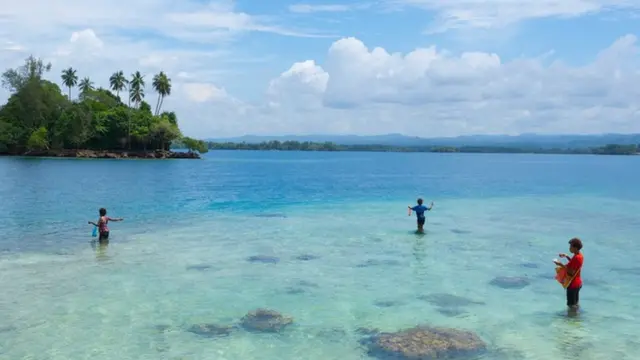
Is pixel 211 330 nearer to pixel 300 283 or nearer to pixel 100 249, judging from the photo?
pixel 300 283

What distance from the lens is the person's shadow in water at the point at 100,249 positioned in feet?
73.8

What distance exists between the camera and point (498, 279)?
20000mm

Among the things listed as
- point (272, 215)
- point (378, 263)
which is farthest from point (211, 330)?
point (272, 215)

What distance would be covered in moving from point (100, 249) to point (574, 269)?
63.2 feet

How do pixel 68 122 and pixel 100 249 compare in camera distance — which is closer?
pixel 100 249

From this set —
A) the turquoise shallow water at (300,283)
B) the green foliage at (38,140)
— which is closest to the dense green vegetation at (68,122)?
the green foliage at (38,140)

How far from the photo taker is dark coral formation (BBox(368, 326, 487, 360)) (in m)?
12.5

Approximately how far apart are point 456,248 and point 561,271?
10.4m

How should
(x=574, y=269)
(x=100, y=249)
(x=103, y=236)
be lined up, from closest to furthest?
(x=574, y=269) < (x=100, y=249) < (x=103, y=236)

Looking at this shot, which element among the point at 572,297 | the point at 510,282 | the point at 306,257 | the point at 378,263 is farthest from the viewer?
the point at 306,257

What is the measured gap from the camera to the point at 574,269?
49.9 ft

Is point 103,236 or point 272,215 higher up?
point 103,236

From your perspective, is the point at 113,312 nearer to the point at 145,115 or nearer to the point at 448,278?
the point at 448,278

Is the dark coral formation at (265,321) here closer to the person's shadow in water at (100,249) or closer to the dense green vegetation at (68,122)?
the person's shadow in water at (100,249)
